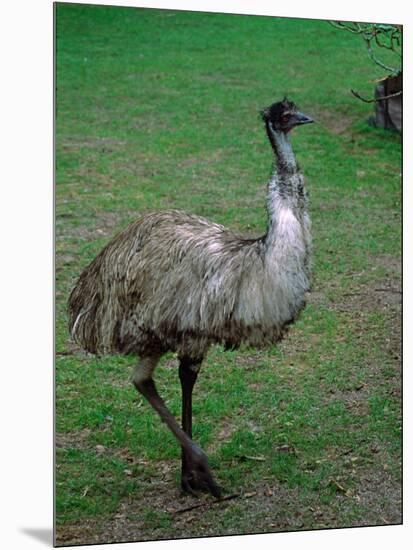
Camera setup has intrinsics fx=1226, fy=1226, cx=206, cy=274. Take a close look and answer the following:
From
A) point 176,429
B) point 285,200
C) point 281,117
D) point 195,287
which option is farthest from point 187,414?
point 281,117

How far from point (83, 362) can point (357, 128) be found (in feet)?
6.14

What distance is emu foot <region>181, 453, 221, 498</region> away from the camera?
450cm

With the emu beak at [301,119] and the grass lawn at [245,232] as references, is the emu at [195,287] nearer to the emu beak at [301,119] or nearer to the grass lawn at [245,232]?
the emu beak at [301,119]

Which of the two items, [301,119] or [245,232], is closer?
[301,119]

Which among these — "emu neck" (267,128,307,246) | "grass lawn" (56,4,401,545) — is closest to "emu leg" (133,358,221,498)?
"grass lawn" (56,4,401,545)

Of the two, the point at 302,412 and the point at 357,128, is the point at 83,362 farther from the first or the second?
the point at 357,128

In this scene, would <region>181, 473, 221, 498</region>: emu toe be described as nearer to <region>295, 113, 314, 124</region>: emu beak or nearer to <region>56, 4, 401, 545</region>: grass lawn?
<region>56, 4, 401, 545</region>: grass lawn

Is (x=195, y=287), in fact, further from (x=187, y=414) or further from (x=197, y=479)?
(x=197, y=479)

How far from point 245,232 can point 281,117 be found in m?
1.13

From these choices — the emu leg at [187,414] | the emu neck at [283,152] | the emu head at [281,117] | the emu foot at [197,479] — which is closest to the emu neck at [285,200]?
the emu neck at [283,152]

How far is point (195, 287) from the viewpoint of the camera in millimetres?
4324

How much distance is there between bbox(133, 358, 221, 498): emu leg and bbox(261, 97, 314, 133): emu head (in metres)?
1.00

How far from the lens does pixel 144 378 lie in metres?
4.50

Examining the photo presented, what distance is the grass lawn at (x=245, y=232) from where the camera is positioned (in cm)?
473
